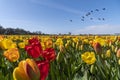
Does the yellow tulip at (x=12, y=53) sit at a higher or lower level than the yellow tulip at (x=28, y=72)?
lower

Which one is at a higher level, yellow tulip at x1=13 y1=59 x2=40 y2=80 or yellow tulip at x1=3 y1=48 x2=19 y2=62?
yellow tulip at x1=13 y1=59 x2=40 y2=80

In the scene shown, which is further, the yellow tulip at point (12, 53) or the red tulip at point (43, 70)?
the yellow tulip at point (12, 53)

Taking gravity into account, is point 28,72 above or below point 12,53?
above

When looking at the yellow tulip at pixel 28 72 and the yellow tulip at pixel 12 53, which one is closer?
the yellow tulip at pixel 28 72

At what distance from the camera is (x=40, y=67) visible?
1.30 meters

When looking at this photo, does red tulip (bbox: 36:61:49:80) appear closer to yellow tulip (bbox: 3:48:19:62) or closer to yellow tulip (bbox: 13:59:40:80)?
yellow tulip (bbox: 13:59:40:80)

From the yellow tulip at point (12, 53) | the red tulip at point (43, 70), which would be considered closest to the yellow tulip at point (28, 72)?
the red tulip at point (43, 70)

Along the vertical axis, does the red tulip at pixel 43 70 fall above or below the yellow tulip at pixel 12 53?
above

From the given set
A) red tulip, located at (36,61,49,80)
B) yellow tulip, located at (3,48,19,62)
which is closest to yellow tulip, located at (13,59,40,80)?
red tulip, located at (36,61,49,80)

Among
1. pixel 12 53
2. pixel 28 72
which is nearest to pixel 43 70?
pixel 28 72

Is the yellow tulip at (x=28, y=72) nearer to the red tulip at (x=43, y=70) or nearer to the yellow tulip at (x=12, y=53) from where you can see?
the red tulip at (x=43, y=70)

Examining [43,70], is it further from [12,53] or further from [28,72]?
[12,53]

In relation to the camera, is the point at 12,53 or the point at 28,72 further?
the point at 12,53

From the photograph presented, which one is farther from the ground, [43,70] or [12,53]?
[43,70]
